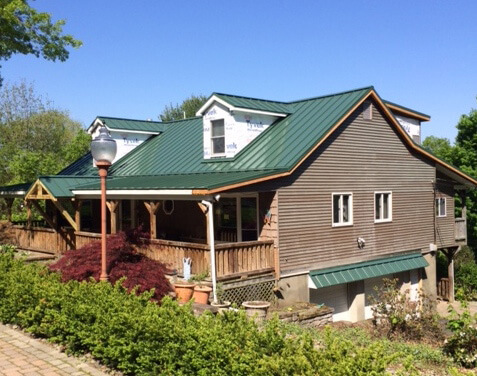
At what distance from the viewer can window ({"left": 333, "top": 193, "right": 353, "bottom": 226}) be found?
1839 cm

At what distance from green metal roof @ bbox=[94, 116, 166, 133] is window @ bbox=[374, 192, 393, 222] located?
442 inches

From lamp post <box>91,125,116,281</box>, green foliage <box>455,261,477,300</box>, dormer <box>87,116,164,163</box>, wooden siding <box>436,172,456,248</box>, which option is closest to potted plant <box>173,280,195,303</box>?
lamp post <box>91,125,116,281</box>

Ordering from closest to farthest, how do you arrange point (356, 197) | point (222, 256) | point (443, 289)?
Result: 1. point (222, 256)
2. point (356, 197)
3. point (443, 289)

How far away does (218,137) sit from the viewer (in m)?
18.9

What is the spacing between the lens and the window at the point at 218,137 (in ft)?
61.8

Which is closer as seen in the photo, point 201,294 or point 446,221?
point 201,294

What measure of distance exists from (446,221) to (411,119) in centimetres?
567

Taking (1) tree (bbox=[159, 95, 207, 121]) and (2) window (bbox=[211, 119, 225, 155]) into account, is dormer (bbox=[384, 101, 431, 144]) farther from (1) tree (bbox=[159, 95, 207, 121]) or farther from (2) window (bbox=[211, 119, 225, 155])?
(1) tree (bbox=[159, 95, 207, 121])

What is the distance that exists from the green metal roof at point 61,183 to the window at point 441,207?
16300mm

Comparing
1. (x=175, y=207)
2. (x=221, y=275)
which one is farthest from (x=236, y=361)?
(x=175, y=207)

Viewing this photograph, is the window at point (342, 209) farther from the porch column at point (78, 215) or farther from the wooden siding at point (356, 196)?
the porch column at point (78, 215)

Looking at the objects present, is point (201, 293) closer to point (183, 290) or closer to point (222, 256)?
point (183, 290)

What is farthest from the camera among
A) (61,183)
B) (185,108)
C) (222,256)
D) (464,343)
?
(185,108)

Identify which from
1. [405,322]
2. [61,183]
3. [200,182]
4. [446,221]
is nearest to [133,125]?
[61,183]
